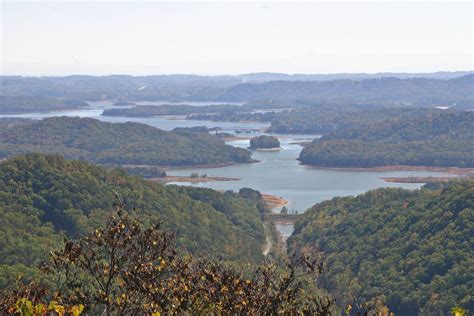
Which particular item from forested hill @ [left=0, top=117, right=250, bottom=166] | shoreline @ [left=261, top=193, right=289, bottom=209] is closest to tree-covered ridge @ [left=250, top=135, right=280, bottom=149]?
forested hill @ [left=0, top=117, right=250, bottom=166]

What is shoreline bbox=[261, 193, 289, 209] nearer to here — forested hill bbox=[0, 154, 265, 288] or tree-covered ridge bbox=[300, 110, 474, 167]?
forested hill bbox=[0, 154, 265, 288]

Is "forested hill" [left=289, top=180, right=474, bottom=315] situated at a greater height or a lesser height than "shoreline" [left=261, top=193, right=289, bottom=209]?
greater

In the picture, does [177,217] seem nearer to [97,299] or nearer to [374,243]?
[374,243]

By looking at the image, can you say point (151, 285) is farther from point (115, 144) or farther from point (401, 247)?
point (115, 144)

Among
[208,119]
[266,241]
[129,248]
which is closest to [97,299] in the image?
[129,248]

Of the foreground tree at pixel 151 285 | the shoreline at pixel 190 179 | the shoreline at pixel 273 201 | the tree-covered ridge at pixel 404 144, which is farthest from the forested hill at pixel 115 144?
the foreground tree at pixel 151 285

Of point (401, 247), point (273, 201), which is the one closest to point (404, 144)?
point (273, 201)
